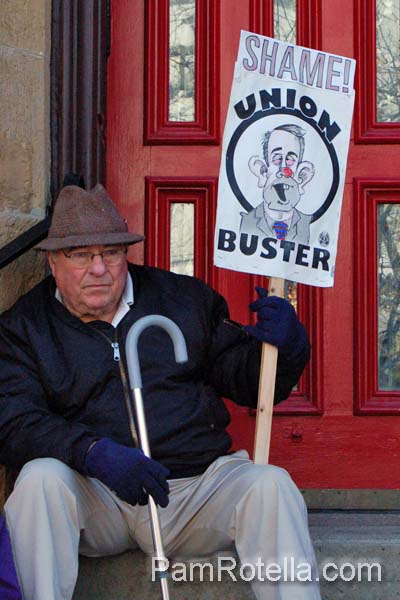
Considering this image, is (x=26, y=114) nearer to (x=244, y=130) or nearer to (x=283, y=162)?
(x=244, y=130)

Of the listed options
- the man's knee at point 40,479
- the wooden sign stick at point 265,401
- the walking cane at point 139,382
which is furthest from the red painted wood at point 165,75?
the man's knee at point 40,479

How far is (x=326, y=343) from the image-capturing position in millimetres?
4270

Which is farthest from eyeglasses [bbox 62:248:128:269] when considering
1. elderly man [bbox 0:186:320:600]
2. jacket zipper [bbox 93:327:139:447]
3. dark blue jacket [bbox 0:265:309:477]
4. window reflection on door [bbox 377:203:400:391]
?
window reflection on door [bbox 377:203:400:391]

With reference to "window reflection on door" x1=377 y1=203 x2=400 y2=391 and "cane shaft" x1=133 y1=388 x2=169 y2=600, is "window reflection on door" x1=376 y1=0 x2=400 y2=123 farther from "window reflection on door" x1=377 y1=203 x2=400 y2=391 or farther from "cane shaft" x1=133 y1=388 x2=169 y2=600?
"cane shaft" x1=133 y1=388 x2=169 y2=600

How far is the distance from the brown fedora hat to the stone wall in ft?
0.65

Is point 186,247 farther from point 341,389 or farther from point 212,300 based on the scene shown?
point 341,389

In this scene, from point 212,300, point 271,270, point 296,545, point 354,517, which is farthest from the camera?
point 354,517

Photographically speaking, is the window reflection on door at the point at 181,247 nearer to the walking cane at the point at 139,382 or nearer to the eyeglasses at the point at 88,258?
the eyeglasses at the point at 88,258

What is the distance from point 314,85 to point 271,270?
0.60m

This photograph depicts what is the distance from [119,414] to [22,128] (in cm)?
106

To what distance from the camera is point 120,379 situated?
3660 mm

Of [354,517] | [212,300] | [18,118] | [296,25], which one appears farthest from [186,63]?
[354,517]

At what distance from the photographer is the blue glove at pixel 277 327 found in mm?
3510

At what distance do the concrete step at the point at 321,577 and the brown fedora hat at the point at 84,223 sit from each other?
994 millimetres
